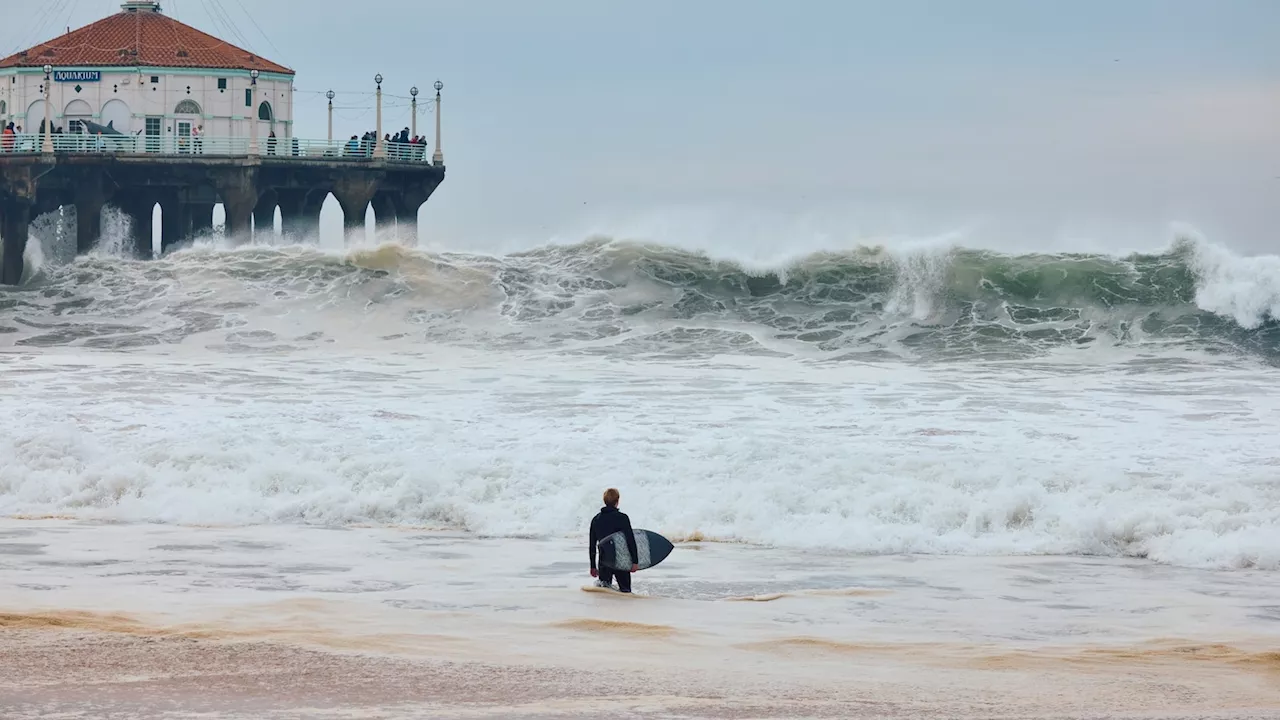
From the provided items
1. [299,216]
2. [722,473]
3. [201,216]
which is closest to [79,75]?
[201,216]

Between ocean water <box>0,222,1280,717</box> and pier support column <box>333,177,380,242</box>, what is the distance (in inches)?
431

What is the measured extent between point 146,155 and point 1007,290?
68.6ft

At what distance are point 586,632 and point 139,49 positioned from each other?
36491 mm

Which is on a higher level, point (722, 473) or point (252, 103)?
point (252, 103)

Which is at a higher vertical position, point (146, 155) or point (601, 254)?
point (146, 155)

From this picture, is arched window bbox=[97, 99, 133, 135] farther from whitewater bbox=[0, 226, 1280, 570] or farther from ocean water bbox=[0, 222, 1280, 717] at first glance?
ocean water bbox=[0, 222, 1280, 717]

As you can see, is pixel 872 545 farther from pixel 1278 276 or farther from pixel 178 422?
pixel 1278 276

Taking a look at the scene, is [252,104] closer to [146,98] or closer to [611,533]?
[146,98]

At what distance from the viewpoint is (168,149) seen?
132 feet

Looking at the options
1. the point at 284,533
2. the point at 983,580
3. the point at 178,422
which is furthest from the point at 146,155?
the point at 983,580

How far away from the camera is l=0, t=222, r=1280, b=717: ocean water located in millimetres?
9711

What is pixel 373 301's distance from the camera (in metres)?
31.2

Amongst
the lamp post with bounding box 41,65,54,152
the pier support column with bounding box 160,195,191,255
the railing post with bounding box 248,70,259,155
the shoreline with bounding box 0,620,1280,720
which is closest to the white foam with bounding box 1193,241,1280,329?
the shoreline with bounding box 0,620,1280,720

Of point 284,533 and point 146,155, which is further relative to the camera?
point 146,155
